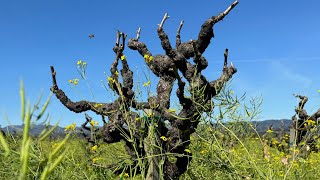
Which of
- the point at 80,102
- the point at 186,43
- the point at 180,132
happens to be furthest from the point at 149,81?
the point at 80,102

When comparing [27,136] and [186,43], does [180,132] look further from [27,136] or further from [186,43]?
Result: [27,136]

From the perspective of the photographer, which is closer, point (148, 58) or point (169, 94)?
point (148, 58)

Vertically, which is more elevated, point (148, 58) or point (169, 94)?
point (148, 58)

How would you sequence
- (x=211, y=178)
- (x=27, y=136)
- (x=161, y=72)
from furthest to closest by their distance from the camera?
(x=161, y=72)
(x=211, y=178)
(x=27, y=136)

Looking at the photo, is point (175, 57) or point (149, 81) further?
point (175, 57)

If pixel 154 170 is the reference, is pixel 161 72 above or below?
above

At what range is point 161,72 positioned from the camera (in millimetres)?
5910

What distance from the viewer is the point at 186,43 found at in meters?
6.03

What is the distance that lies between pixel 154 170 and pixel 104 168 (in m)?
0.78

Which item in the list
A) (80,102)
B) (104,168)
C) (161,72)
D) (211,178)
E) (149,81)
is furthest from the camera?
(80,102)

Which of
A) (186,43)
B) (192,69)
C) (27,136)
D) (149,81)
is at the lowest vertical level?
(27,136)

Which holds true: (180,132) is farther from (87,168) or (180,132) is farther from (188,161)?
(87,168)

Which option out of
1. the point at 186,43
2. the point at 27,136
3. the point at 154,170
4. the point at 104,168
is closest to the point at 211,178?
the point at 154,170

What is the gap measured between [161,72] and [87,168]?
1578mm
